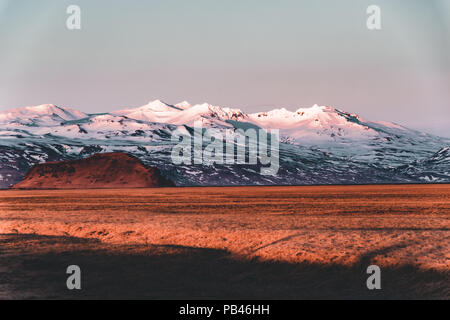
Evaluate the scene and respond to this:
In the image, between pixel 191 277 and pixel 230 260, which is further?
pixel 230 260

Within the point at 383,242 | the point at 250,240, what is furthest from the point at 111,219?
the point at 383,242

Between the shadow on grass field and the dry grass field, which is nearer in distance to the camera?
the shadow on grass field

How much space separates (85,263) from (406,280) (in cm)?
1683

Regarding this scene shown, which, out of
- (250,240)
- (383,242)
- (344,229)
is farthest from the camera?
(344,229)

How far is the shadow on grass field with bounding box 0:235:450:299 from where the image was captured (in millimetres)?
25016

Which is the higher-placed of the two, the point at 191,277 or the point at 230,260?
the point at 191,277

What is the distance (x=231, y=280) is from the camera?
1110 inches

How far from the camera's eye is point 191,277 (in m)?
28.8

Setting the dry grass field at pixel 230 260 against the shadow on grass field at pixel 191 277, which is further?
the dry grass field at pixel 230 260

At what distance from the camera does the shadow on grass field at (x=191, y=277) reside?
985 inches
